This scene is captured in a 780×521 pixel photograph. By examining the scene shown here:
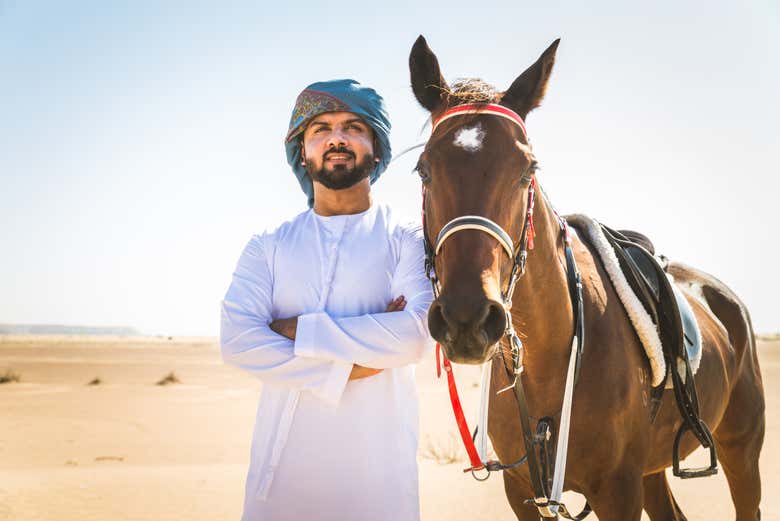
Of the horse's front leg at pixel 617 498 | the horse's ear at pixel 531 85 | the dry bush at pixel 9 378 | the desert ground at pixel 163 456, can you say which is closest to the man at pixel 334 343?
the horse's ear at pixel 531 85

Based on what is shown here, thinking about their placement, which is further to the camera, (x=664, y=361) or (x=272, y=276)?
(x=664, y=361)

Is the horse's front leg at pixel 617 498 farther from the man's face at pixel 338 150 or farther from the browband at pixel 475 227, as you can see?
the man's face at pixel 338 150

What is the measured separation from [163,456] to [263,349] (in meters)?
9.27

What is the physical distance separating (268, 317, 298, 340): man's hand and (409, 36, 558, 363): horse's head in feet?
2.29

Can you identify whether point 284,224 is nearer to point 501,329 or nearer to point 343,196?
point 343,196

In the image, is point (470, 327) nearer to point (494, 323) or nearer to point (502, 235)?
point (494, 323)

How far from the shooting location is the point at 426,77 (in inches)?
114

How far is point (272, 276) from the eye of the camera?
285cm

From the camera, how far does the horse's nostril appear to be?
6.39 feet

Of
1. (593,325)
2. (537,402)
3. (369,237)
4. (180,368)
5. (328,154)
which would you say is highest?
(328,154)

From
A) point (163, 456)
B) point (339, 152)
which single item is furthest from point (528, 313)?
point (163, 456)

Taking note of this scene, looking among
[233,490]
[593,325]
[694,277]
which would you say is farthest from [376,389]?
[233,490]

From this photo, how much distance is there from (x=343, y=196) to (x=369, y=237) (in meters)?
0.28

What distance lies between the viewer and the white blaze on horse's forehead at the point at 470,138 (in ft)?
7.55
